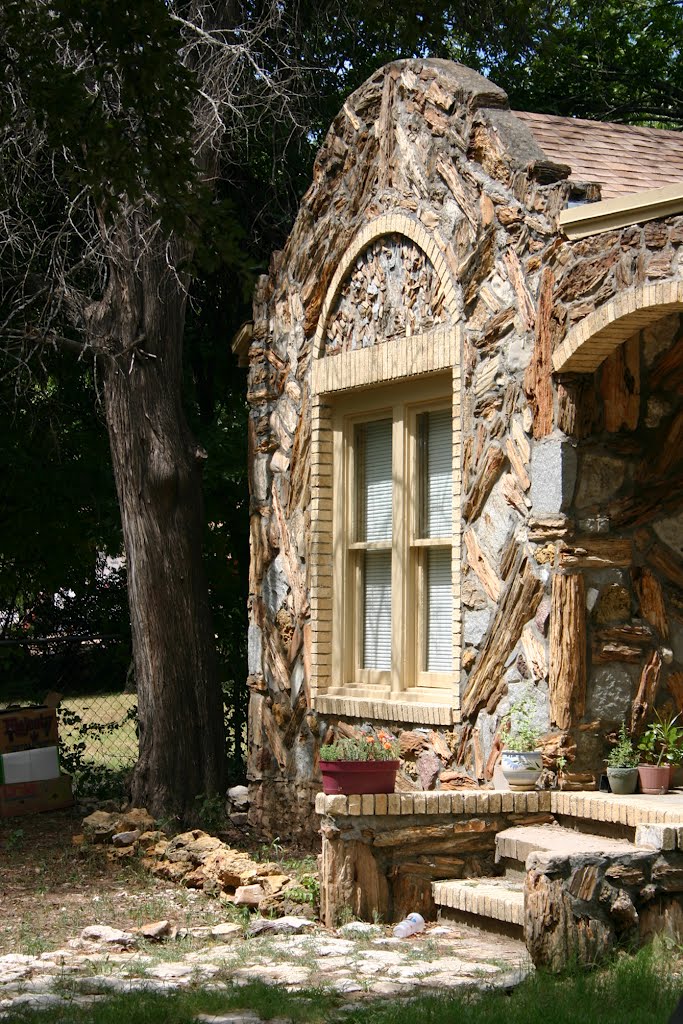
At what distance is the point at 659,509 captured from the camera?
816 cm

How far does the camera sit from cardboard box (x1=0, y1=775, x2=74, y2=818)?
12016mm

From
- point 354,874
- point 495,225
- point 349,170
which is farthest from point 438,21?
point 354,874

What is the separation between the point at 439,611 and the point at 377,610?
0.69 m

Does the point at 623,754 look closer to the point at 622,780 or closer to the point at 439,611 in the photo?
the point at 622,780

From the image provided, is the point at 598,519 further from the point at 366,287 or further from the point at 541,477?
the point at 366,287

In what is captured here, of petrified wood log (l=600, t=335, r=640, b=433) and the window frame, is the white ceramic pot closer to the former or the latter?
the window frame

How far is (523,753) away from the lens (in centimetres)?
789

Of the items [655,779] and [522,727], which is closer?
[655,779]

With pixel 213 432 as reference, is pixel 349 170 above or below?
above

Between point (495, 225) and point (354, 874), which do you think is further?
point (495, 225)

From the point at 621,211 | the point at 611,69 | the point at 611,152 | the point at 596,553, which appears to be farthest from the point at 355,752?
the point at 611,69

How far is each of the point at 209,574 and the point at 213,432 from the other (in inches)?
52.0

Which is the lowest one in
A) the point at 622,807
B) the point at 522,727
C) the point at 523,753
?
the point at 622,807

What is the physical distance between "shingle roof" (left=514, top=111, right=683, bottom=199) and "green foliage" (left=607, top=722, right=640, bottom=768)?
2898 mm
